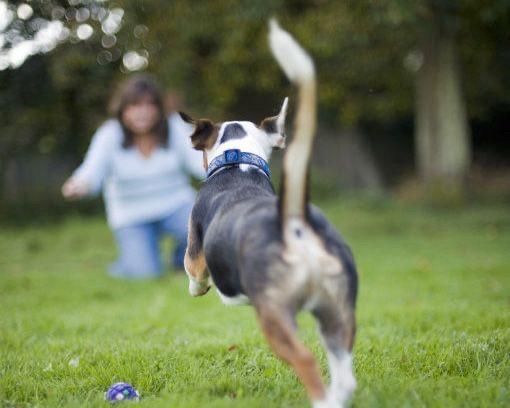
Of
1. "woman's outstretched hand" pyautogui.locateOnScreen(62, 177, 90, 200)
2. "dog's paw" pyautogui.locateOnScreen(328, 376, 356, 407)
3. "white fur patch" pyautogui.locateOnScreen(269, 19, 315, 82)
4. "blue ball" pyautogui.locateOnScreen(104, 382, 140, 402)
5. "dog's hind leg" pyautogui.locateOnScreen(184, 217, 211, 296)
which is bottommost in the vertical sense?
"blue ball" pyautogui.locateOnScreen(104, 382, 140, 402)

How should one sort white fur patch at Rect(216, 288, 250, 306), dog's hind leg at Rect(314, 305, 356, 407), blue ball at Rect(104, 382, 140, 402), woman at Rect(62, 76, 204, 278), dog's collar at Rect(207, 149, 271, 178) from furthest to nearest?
1. woman at Rect(62, 76, 204, 278)
2. dog's collar at Rect(207, 149, 271, 178)
3. blue ball at Rect(104, 382, 140, 402)
4. white fur patch at Rect(216, 288, 250, 306)
5. dog's hind leg at Rect(314, 305, 356, 407)

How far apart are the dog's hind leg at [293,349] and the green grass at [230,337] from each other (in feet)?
1.49

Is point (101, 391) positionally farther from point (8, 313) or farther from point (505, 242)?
point (505, 242)

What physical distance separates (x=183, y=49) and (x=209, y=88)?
2003 mm

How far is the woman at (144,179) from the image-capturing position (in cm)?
805

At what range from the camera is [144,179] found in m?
8.37

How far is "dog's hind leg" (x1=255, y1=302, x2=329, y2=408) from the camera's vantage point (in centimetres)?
257

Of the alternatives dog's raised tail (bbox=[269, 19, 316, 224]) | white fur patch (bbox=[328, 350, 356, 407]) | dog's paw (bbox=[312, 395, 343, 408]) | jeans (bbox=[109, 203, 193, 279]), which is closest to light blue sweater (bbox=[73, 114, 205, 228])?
jeans (bbox=[109, 203, 193, 279])

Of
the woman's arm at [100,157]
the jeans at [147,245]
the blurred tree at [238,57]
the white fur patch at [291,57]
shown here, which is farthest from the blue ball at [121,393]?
the blurred tree at [238,57]

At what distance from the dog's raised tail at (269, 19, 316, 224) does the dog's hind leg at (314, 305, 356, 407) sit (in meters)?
0.43

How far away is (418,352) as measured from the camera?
13.2 feet

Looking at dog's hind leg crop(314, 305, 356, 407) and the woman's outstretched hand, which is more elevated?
the woman's outstretched hand

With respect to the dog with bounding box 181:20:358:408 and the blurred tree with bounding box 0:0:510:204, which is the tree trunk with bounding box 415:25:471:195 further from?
the dog with bounding box 181:20:358:408

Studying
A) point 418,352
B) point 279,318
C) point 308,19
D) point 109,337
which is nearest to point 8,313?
point 109,337
